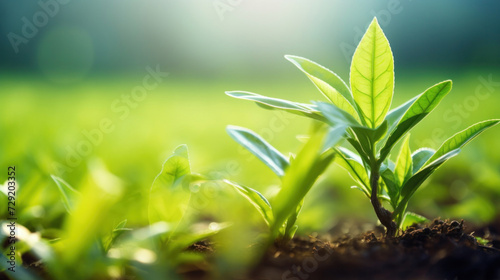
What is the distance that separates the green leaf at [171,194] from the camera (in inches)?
33.3

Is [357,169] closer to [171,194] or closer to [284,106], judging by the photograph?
[284,106]

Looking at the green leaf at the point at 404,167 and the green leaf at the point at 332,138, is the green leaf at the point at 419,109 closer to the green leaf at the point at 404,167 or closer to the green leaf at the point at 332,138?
the green leaf at the point at 404,167

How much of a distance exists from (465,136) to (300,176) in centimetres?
43

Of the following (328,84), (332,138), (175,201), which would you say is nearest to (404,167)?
(328,84)

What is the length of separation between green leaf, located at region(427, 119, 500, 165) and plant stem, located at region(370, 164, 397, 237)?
0.16 meters

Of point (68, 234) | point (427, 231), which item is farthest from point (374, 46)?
point (68, 234)

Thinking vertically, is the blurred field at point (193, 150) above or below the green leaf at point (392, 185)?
above

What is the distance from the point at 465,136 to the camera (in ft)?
3.15

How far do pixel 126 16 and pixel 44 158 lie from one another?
7.80 metres

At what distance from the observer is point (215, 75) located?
823cm

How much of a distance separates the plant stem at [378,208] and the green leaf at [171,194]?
0.39 m

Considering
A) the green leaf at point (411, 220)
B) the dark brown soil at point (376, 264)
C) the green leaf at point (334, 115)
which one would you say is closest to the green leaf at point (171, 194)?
the dark brown soil at point (376, 264)

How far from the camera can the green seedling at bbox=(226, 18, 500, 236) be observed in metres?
0.88

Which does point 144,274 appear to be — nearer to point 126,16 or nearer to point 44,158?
point 44,158
